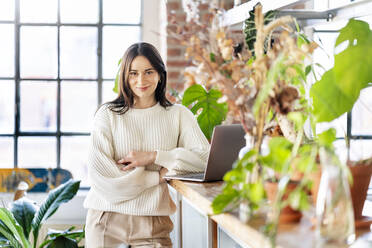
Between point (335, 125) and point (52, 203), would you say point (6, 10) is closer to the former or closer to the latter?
point (52, 203)

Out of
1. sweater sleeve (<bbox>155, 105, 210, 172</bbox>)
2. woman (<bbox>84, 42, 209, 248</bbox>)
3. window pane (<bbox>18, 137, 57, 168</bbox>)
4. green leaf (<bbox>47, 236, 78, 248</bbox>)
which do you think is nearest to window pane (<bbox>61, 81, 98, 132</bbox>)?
window pane (<bbox>18, 137, 57, 168</bbox>)

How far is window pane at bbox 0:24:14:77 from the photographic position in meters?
3.96

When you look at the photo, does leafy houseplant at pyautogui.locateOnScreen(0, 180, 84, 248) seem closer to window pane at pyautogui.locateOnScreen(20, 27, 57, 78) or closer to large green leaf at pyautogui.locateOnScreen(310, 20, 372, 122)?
window pane at pyautogui.locateOnScreen(20, 27, 57, 78)

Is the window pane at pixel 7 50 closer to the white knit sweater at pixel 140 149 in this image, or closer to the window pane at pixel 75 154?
the window pane at pixel 75 154

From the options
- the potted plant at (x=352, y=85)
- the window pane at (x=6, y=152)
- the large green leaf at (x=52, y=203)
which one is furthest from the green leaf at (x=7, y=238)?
the potted plant at (x=352, y=85)

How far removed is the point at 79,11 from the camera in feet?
13.1

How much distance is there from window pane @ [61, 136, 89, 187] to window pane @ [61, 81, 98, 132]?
0.26ft

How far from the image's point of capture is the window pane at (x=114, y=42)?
4023 millimetres

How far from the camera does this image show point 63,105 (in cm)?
403

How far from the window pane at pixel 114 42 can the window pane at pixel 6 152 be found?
903mm

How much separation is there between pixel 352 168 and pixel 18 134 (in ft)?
10.6

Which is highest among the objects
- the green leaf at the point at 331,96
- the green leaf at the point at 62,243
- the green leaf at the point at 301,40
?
the green leaf at the point at 301,40

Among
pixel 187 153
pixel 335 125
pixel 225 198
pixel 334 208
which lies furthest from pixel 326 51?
pixel 334 208

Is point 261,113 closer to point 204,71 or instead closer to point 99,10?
point 204,71
